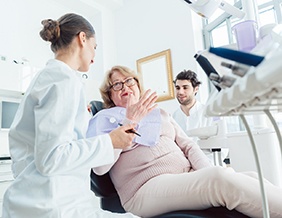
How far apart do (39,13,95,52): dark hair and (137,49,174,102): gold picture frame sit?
8.66ft

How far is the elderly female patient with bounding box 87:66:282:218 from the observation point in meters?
0.83

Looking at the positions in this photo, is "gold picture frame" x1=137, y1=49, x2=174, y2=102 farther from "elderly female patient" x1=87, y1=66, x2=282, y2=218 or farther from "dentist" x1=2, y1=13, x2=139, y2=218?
"dentist" x1=2, y1=13, x2=139, y2=218

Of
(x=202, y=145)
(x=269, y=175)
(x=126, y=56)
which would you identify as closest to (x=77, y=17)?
(x=202, y=145)

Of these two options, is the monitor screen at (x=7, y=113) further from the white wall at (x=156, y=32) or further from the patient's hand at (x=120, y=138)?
the patient's hand at (x=120, y=138)

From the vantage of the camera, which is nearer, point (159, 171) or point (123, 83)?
point (159, 171)

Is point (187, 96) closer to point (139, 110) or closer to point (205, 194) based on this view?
point (139, 110)

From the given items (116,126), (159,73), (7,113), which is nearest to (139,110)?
(116,126)

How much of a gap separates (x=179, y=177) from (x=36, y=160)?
1.63 feet

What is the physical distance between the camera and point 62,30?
1017 millimetres

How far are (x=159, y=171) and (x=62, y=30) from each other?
0.67m

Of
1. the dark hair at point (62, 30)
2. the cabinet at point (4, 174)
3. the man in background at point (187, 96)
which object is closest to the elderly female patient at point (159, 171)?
the dark hair at point (62, 30)

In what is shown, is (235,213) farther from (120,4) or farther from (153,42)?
(120,4)

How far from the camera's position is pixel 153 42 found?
154 inches

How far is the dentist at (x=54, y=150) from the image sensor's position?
742 millimetres
